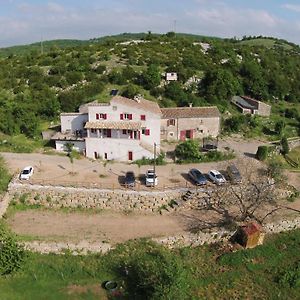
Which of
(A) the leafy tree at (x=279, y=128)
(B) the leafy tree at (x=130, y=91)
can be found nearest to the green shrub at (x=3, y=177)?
(B) the leafy tree at (x=130, y=91)

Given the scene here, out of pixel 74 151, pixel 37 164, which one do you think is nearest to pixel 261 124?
pixel 74 151

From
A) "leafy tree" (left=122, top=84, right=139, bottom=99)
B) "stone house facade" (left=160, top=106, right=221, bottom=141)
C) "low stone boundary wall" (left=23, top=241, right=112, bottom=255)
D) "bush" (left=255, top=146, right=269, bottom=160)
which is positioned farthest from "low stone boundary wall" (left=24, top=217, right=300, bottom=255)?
"leafy tree" (left=122, top=84, right=139, bottom=99)

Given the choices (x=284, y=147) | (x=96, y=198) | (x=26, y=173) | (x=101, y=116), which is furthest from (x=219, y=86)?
(x=26, y=173)

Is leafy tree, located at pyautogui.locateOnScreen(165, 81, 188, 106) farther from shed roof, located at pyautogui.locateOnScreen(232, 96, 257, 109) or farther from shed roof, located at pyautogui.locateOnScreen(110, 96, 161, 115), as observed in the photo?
shed roof, located at pyautogui.locateOnScreen(110, 96, 161, 115)

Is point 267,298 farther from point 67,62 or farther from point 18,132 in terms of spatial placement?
point 67,62

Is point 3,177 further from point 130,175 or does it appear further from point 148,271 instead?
point 148,271

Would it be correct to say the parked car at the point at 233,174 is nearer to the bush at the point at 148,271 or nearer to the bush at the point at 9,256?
the bush at the point at 148,271
